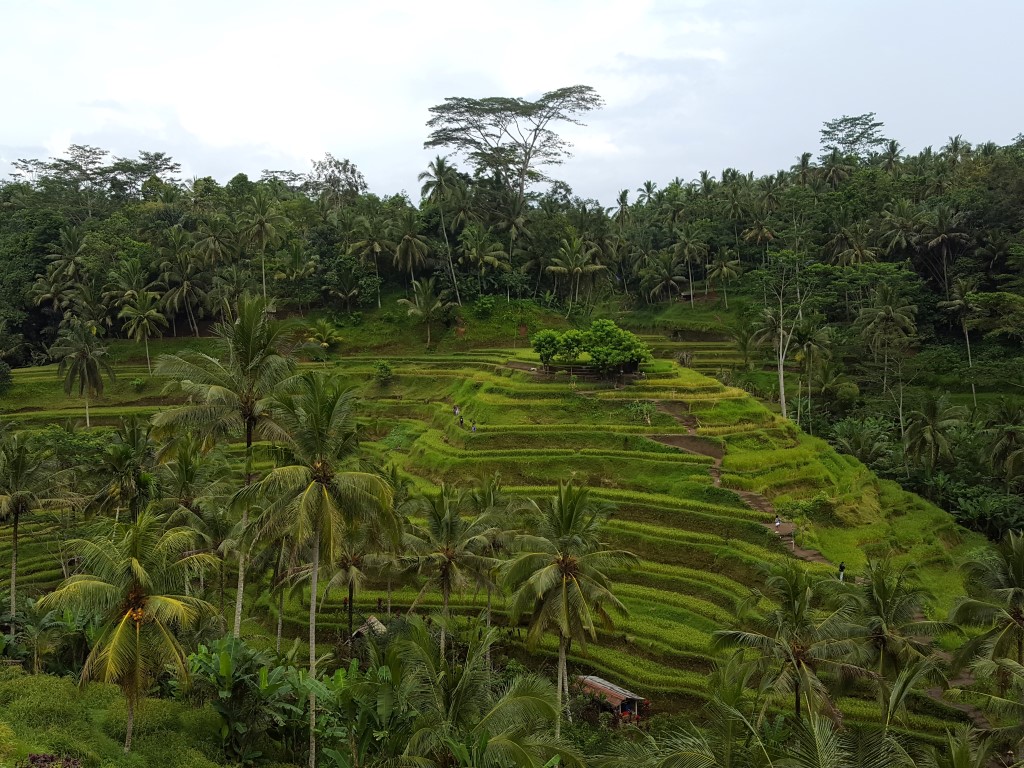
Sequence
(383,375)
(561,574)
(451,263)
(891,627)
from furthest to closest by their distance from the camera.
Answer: (451,263) → (383,375) → (891,627) → (561,574)

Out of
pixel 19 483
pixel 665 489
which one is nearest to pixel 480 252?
pixel 665 489

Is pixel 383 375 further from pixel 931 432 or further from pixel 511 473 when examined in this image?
pixel 931 432

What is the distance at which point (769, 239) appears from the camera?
76.0 m

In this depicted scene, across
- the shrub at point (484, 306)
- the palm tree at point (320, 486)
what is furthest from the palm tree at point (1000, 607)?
the shrub at point (484, 306)

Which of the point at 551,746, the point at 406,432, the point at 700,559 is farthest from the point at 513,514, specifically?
the point at 406,432

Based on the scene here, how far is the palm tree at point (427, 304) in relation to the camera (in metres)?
67.1

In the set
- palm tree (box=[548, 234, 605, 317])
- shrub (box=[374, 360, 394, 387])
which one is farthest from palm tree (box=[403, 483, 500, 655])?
palm tree (box=[548, 234, 605, 317])

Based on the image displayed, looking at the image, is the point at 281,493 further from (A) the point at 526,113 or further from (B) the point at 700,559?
(A) the point at 526,113

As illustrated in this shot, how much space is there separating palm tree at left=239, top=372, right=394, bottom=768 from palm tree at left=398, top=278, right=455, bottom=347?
49258 millimetres

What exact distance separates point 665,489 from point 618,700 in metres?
15.6

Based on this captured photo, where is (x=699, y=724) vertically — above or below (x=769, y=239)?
below

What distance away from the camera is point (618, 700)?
24.4 meters

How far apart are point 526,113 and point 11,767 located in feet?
239

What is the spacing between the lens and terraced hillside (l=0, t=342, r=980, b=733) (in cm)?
2936
